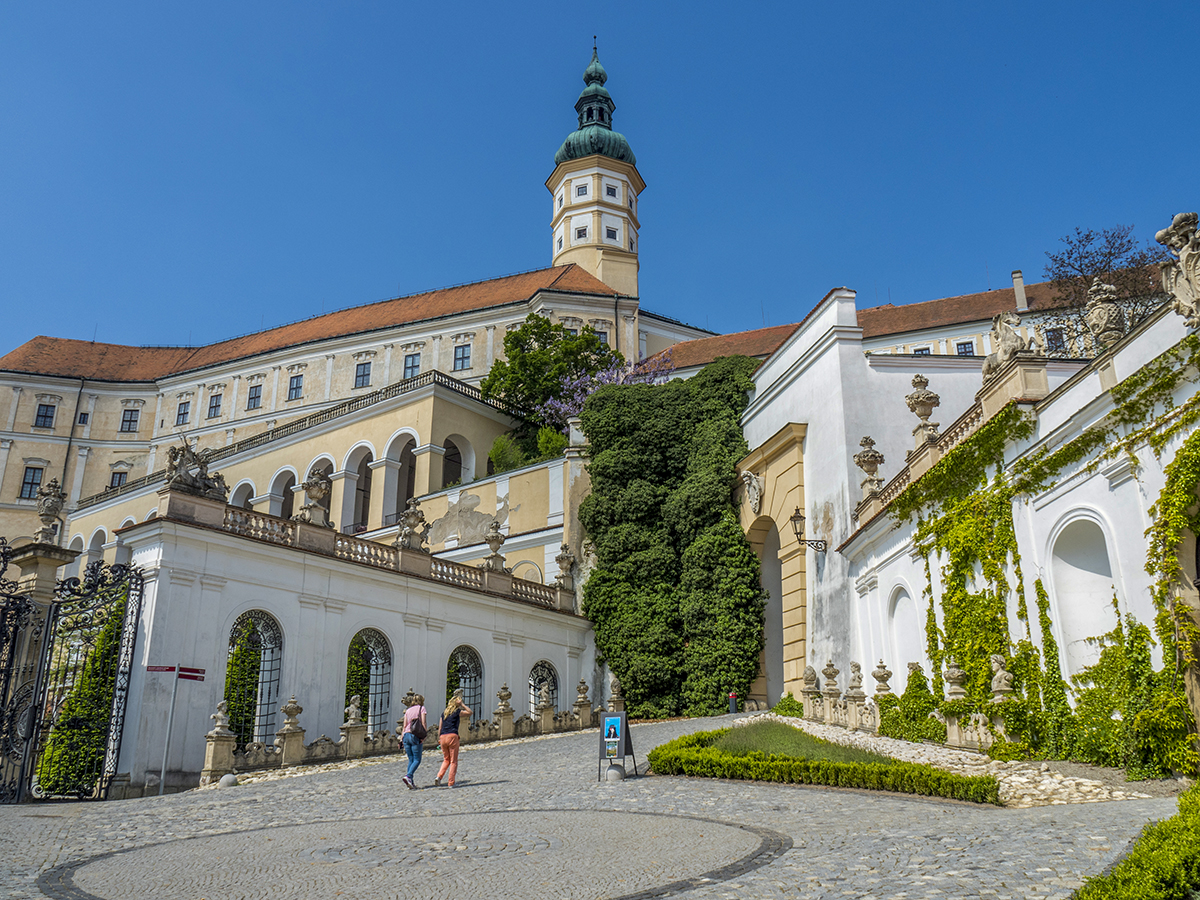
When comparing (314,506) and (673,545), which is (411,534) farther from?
(673,545)

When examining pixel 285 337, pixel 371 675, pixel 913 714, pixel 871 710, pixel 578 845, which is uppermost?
pixel 285 337

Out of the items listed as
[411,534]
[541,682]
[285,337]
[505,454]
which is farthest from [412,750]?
[285,337]

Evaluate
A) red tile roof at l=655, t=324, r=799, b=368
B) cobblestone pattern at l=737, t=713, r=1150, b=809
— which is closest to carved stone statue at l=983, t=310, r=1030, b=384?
cobblestone pattern at l=737, t=713, r=1150, b=809

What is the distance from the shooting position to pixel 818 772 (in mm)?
13141

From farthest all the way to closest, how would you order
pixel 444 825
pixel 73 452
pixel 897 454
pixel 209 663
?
pixel 73 452, pixel 897 454, pixel 209 663, pixel 444 825

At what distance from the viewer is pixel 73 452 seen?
215 ft

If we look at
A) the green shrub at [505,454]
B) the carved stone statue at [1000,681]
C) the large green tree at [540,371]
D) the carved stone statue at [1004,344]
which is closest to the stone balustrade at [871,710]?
the carved stone statue at [1000,681]

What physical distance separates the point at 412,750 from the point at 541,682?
14.2 metres

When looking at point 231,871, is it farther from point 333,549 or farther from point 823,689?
point 823,689

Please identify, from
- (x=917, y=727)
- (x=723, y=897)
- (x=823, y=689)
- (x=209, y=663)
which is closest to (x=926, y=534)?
(x=917, y=727)

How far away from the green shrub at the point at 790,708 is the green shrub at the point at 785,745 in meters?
4.64

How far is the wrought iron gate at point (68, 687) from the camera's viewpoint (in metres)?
17.0

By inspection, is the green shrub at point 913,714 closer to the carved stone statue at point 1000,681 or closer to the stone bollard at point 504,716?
the carved stone statue at point 1000,681

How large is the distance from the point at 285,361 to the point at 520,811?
55.2 meters
